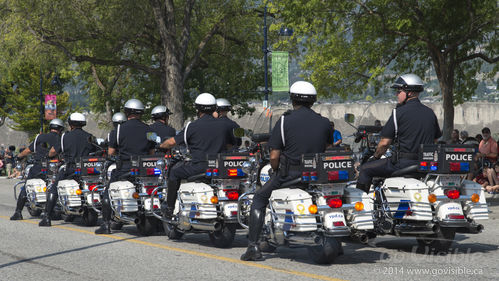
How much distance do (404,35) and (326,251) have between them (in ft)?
42.3

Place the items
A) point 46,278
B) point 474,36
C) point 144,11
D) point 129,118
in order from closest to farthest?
point 46,278 < point 129,118 < point 474,36 < point 144,11

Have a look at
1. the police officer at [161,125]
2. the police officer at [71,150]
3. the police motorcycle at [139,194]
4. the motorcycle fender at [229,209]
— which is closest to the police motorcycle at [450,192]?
the motorcycle fender at [229,209]

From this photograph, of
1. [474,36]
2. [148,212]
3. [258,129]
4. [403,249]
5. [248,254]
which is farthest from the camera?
[474,36]

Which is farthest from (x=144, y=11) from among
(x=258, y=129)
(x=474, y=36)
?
(x=258, y=129)

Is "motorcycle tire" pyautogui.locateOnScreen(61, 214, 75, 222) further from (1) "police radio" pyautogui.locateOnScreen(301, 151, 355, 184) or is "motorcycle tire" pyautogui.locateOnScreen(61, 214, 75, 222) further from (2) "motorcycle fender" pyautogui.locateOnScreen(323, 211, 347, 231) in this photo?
(2) "motorcycle fender" pyautogui.locateOnScreen(323, 211, 347, 231)

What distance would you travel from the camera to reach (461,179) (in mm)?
9094

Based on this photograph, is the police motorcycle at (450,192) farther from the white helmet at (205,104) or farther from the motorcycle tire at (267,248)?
the white helmet at (205,104)

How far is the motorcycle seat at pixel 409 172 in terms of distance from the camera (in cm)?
911

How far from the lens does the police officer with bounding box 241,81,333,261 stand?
342 inches

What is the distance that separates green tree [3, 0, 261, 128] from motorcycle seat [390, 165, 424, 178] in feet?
60.4

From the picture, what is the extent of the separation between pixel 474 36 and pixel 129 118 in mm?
11158

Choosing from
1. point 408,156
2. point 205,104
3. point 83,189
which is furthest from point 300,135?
point 83,189

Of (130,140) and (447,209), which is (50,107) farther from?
(447,209)

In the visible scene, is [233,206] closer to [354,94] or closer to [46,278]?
[46,278]
